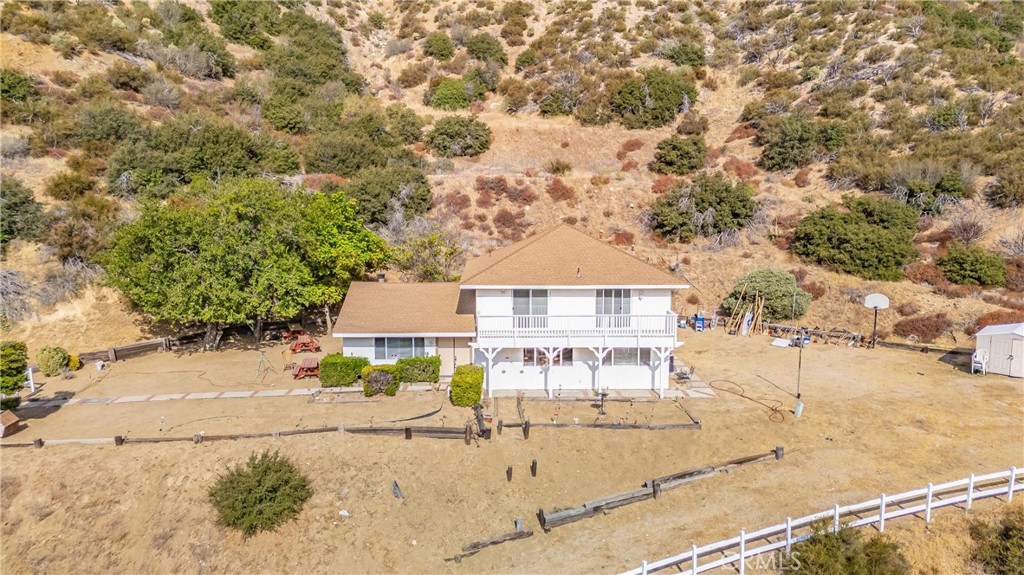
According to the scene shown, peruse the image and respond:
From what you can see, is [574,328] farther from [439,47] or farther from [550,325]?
[439,47]

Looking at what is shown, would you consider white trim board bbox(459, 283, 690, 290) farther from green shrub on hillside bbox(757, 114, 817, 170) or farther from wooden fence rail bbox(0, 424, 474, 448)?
green shrub on hillside bbox(757, 114, 817, 170)

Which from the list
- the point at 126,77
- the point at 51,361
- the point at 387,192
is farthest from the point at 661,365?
the point at 126,77

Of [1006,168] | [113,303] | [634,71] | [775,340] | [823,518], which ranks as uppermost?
[634,71]

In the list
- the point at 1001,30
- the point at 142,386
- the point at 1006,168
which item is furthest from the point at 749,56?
the point at 142,386

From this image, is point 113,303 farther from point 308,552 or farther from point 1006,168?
point 1006,168

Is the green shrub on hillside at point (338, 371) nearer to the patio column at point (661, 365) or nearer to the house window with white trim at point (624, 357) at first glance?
the house window with white trim at point (624, 357)

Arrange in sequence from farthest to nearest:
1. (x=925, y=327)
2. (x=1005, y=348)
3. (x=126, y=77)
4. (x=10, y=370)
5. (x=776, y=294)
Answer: (x=126, y=77)
(x=776, y=294)
(x=925, y=327)
(x=1005, y=348)
(x=10, y=370)
